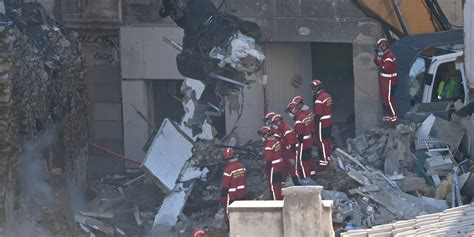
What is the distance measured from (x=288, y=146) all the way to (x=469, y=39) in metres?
3.82

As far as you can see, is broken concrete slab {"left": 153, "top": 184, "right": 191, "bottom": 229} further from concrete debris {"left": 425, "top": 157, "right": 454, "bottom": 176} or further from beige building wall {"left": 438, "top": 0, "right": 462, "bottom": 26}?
beige building wall {"left": 438, "top": 0, "right": 462, "bottom": 26}

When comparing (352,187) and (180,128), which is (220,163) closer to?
(180,128)

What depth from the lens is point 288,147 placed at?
80.9 ft

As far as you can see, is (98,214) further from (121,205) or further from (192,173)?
(192,173)

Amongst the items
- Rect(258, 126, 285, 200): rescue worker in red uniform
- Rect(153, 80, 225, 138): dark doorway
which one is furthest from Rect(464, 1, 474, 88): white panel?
Rect(153, 80, 225, 138): dark doorway

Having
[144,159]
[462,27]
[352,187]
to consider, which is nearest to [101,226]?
[144,159]

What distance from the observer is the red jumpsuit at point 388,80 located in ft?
84.4

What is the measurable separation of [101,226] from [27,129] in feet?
9.08

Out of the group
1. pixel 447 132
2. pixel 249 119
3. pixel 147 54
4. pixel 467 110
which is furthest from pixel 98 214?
pixel 467 110

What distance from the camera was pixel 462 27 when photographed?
27.6 meters

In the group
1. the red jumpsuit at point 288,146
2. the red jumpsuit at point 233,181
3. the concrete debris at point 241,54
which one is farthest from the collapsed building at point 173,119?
the red jumpsuit at point 233,181

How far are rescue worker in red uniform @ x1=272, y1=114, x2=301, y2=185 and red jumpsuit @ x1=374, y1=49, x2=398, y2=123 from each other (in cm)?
223

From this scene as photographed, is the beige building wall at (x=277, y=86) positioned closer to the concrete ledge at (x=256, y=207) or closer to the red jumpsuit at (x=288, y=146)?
the red jumpsuit at (x=288, y=146)

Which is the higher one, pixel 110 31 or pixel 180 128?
pixel 110 31
